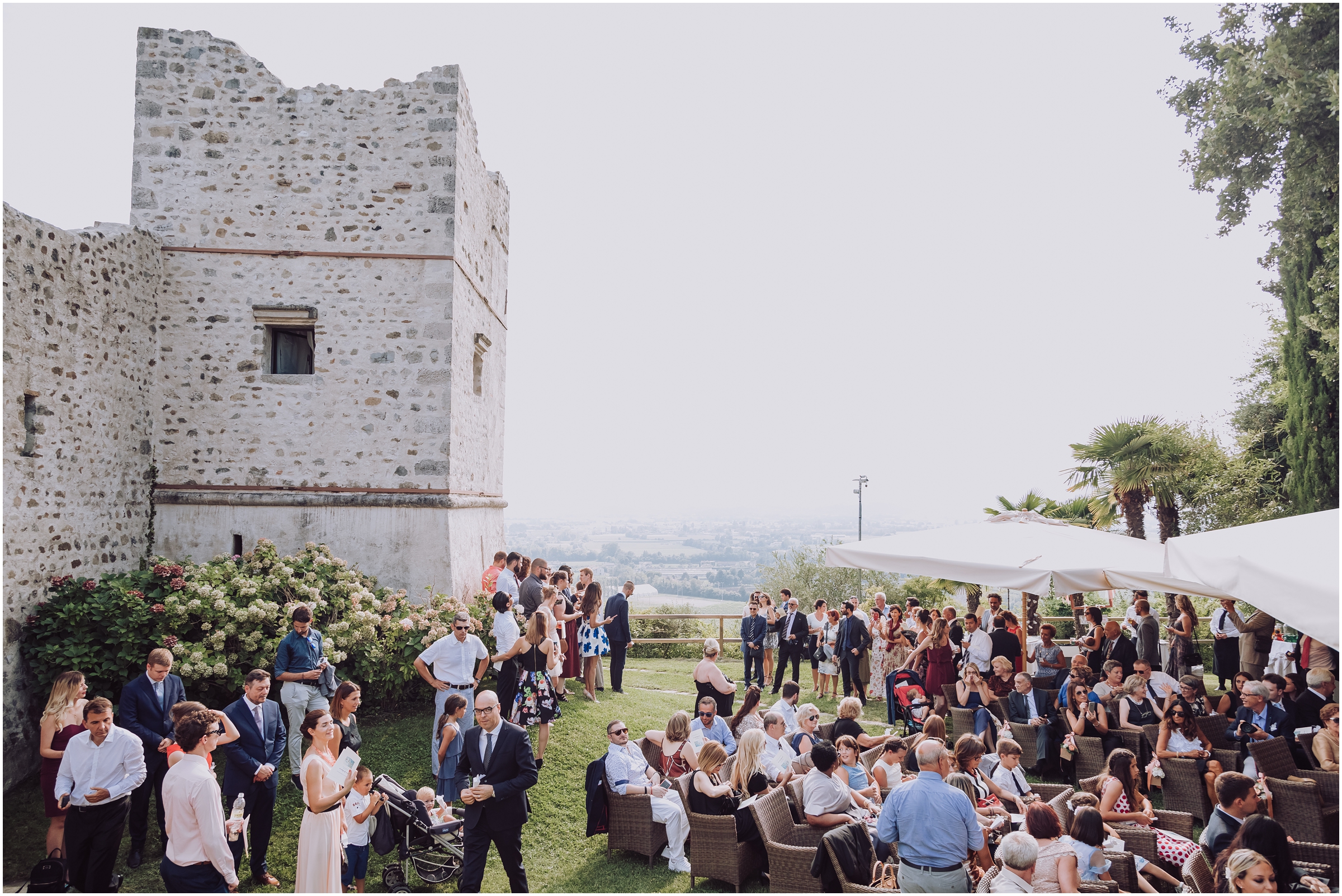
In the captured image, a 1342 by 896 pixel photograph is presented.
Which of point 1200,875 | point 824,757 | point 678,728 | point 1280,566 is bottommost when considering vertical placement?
point 1200,875

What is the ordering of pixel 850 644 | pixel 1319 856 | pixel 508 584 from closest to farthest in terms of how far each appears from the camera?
pixel 1319 856
pixel 508 584
pixel 850 644

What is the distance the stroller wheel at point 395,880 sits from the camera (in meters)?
6.04

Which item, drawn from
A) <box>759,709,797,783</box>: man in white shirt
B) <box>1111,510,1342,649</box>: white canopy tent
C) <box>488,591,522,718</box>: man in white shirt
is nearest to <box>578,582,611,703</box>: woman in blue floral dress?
<box>488,591,522,718</box>: man in white shirt

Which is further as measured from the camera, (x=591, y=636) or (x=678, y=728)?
(x=591, y=636)

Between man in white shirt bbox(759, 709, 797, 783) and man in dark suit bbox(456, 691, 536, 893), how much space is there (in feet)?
8.10

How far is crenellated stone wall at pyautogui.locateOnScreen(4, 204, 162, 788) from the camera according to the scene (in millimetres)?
7969

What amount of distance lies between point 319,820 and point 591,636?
233 inches

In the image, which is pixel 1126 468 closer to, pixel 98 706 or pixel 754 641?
pixel 754 641

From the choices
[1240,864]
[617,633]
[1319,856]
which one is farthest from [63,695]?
[1319,856]

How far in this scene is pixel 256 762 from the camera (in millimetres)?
5988

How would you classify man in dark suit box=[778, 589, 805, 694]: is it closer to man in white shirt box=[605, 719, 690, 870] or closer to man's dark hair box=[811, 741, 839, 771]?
man in white shirt box=[605, 719, 690, 870]

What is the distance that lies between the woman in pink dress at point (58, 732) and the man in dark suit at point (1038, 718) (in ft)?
29.5

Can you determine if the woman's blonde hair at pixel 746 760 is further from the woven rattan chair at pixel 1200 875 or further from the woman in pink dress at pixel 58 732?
the woman in pink dress at pixel 58 732

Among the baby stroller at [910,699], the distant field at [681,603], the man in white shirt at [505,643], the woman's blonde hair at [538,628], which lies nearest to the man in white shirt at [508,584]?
the man in white shirt at [505,643]
